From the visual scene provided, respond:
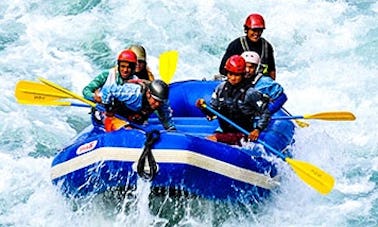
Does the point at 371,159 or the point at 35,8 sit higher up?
the point at 35,8

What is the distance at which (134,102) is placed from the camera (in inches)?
252

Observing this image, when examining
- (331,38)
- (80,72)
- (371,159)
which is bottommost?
(371,159)

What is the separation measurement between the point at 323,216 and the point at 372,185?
0.84m

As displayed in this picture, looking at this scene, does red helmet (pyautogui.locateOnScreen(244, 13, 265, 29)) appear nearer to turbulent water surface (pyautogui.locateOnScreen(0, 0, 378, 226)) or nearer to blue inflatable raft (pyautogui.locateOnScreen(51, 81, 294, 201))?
turbulent water surface (pyautogui.locateOnScreen(0, 0, 378, 226))

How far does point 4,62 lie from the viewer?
33.9ft

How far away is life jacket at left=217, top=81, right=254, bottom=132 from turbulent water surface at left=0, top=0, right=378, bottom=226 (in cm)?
55

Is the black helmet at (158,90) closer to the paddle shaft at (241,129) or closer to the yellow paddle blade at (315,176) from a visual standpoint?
the paddle shaft at (241,129)

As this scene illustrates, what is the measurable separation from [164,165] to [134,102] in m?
0.68

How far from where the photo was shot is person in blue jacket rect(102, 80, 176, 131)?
6.36m

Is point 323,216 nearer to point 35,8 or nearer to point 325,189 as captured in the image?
Answer: point 325,189

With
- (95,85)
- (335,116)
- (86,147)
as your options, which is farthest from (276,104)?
(86,147)

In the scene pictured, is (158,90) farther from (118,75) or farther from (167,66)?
(167,66)

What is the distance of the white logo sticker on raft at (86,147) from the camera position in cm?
616

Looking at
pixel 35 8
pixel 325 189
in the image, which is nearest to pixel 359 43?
pixel 35 8
